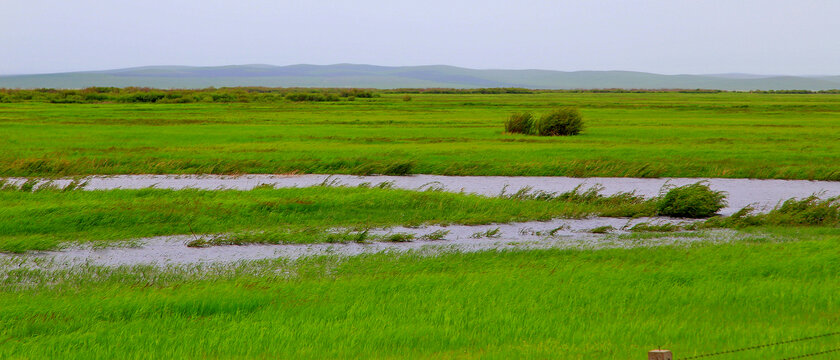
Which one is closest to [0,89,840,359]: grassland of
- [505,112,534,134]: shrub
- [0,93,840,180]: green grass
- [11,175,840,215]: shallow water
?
[0,93,840,180]: green grass

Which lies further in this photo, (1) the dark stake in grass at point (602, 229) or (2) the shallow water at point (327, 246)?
(1) the dark stake in grass at point (602, 229)

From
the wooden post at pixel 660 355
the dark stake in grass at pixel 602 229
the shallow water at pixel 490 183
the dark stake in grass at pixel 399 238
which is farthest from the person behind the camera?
the shallow water at pixel 490 183

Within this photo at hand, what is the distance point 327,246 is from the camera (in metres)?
15.2

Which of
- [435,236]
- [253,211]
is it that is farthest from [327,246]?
[253,211]

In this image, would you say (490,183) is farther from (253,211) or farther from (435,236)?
(253,211)

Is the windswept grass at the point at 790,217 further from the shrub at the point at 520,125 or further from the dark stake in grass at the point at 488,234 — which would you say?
the shrub at the point at 520,125

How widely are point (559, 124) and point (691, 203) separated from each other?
71.5ft

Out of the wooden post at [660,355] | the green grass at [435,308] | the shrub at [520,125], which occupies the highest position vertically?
the wooden post at [660,355]

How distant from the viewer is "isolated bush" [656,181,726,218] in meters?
18.7

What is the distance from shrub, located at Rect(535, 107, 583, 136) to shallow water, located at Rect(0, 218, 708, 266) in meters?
23.1

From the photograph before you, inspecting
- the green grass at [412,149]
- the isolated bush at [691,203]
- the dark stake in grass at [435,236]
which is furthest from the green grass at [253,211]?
the green grass at [412,149]

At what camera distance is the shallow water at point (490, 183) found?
22922 millimetres

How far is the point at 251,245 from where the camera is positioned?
15.4m

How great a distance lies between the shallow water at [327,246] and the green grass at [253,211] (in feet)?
1.83
